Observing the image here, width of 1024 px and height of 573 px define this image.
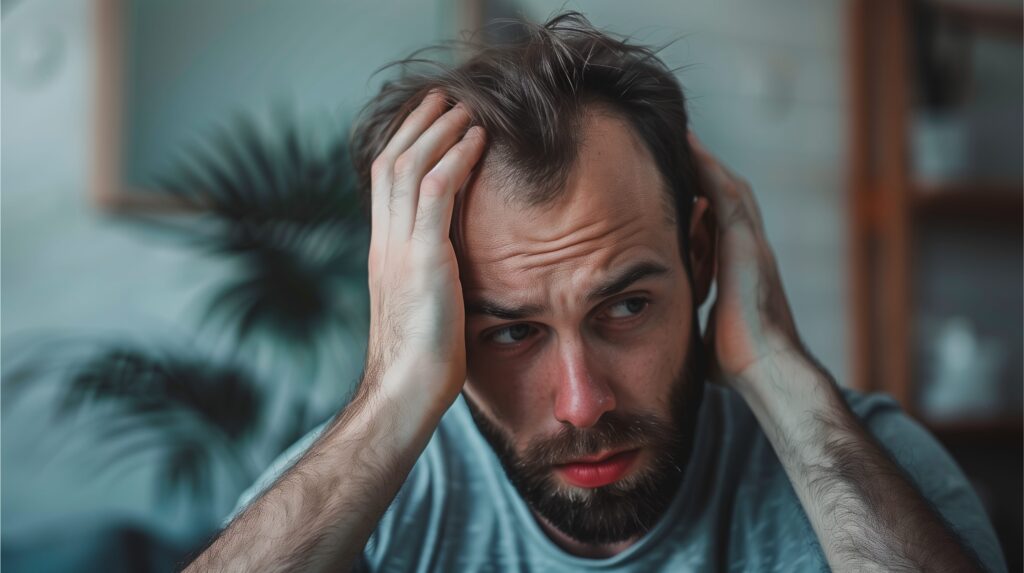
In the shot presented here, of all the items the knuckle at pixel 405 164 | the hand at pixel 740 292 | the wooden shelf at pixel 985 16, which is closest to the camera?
the knuckle at pixel 405 164

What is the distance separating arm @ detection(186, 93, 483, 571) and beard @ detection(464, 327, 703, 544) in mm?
140

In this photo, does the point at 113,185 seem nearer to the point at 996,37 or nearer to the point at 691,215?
the point at 691,215

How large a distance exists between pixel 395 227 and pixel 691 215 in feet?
1.42

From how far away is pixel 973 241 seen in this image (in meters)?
2.75

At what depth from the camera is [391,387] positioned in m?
1.03

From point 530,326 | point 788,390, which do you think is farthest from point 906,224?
point 530,326

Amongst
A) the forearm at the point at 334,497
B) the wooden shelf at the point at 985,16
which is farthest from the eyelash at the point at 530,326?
the wooden shelf at the point at 985,16

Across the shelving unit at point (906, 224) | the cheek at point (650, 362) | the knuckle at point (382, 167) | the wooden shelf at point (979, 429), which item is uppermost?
the knuckle at point (382, 167)

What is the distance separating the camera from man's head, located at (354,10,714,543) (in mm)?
1010

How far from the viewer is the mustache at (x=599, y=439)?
1020 mm

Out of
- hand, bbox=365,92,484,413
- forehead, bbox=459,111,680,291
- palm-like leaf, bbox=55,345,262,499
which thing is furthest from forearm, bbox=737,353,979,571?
palm-like leaf, bbox=55,345,262,499

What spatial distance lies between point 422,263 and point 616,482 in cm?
A: 37

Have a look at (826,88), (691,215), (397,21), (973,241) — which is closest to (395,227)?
(691,215)

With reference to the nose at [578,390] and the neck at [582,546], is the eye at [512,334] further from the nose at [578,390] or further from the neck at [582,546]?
the neck at [582,546]
